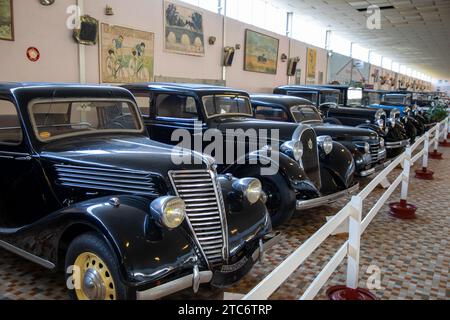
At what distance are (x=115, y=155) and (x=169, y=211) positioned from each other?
2.49 ft

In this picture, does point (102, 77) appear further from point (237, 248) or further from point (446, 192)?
point (446, 192)

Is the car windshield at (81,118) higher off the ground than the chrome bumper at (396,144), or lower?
higher

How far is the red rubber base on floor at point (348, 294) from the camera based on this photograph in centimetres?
257

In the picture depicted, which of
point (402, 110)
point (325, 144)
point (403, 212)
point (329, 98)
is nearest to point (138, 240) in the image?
point (325, 144)

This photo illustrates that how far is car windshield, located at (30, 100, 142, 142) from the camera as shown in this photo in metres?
2.92

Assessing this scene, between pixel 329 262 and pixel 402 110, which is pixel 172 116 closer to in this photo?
pixel 329 262

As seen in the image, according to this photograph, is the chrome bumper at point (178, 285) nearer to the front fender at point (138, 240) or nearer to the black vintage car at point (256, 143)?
the front fender at point (138, 240)

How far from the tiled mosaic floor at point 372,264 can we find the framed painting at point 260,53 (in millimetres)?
7281

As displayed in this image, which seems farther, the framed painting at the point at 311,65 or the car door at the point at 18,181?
the framed painting at the point at 311,65

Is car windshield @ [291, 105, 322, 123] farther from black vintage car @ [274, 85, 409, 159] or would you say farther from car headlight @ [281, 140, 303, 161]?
black vintage car @ [274, 85, 409, 159]

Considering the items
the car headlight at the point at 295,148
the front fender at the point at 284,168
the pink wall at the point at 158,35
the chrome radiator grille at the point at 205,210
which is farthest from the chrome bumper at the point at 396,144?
the chrome radiator grille at the point at 205,210

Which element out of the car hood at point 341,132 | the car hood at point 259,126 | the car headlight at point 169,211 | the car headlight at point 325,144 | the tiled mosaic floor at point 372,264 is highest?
the car hood at point 259,126

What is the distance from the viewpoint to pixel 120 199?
7.87 ft

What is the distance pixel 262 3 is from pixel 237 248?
11340mm
